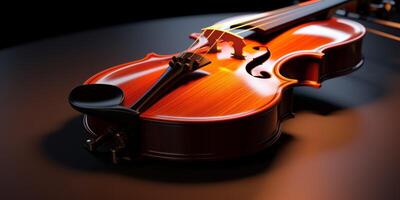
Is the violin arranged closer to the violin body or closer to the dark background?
the violin body

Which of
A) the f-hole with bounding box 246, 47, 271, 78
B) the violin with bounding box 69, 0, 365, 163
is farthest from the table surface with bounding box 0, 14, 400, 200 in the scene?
the f-hole with bounding box 246, 47, 271, 78

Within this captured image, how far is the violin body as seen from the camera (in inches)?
38.9

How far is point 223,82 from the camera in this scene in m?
1.13

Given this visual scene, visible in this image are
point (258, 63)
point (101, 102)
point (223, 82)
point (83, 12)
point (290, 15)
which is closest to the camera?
point (101, 102)

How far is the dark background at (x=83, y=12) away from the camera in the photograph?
205cm

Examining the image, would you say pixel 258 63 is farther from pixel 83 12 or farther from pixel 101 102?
pixel 83 12

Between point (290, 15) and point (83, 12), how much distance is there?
3.20 feet

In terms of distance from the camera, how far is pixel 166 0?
2.35 m

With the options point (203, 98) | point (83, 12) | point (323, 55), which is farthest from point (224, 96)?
point (83, 12)

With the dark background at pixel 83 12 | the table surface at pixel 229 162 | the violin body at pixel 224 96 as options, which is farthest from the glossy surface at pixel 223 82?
the dark background at pixel 83 12

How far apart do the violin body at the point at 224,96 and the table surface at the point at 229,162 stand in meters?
0.05

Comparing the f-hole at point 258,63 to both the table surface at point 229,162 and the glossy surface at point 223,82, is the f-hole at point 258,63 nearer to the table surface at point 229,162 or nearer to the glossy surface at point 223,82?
the glossy surface at point 223,82

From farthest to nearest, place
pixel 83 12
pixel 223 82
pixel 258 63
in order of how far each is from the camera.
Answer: pixel 83 12 < pixel 258 63 < pixel 223 82

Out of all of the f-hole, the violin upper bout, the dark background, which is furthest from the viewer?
the dark background
